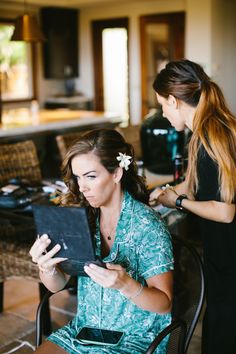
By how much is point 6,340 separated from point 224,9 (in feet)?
17.9

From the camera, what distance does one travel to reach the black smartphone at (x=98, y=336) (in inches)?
65.4

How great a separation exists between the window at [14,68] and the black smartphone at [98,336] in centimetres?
690

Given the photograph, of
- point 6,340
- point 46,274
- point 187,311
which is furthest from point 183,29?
point 46,274

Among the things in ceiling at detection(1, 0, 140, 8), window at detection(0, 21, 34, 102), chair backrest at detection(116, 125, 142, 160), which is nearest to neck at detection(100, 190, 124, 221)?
chair backrest at detection(116, 125, 142, 160)

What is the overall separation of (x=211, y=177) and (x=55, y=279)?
649mm

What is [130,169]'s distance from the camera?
1.79 metres

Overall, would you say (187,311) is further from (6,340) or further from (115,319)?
(115,319)

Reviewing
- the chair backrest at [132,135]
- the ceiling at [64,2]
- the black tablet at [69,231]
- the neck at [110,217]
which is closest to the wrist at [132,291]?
the black tablet at [69,231]

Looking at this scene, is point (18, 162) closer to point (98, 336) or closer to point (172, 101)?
point (172, 101)

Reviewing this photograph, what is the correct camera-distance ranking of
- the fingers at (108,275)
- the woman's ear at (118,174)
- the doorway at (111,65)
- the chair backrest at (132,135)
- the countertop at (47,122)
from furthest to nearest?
the doorway at (111,65)
the countertop at (47,122)
the chair backrest at (132,135)
the woman's ear at (118,174)
the fingers at (108,275)

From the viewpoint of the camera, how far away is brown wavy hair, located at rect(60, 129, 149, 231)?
5.50 feet

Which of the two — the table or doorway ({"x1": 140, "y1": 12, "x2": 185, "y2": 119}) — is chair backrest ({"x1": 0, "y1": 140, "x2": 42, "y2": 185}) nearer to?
the table

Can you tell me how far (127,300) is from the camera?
166 cm

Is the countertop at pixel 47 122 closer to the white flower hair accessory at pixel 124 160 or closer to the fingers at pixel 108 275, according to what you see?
the white flower hair accessory at pixel 124 160
